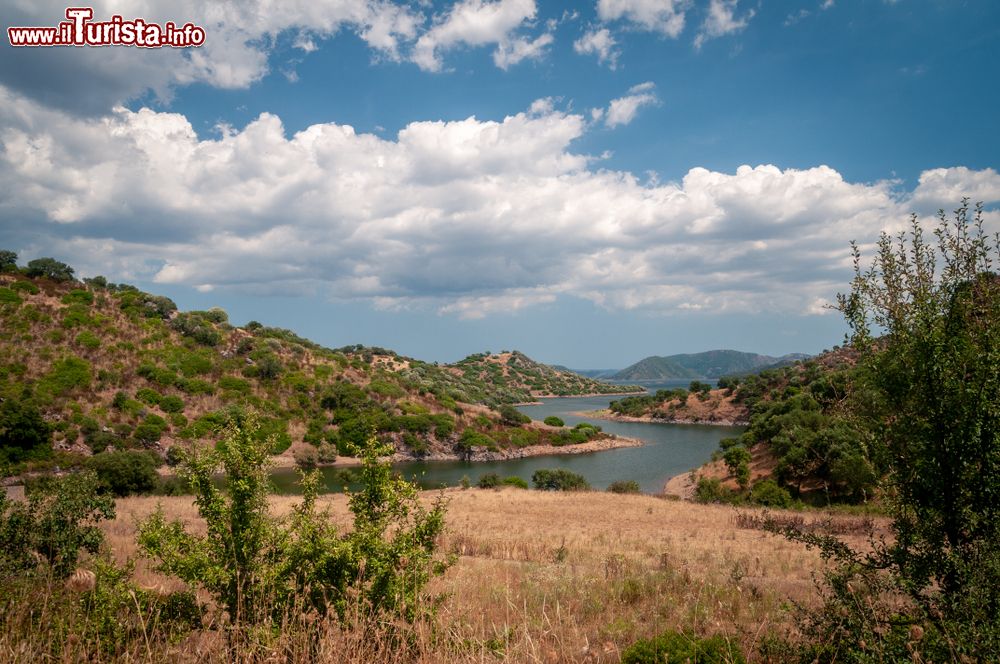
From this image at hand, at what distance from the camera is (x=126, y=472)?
2911cm

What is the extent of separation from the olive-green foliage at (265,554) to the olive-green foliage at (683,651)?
2314 mm

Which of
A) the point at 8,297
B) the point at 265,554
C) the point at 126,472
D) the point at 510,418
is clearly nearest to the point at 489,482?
the point at 126,472

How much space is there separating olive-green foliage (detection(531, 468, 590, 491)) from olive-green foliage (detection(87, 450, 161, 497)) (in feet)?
88.8

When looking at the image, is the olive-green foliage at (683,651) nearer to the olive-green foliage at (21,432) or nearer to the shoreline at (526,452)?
the olive-green foliage at (21,432)

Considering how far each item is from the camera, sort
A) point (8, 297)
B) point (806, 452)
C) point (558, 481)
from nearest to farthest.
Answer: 1. point (806, 452)
2. point (558, 481)
3. point (8, 297)

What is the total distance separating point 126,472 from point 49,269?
4953cm

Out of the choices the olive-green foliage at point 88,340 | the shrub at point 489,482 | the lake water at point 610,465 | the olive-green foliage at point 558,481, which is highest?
the olive-green foliage at point 88,340

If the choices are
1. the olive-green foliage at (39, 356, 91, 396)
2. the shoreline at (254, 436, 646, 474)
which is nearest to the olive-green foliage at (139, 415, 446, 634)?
the shoreline at (254, 436, 646, 474)

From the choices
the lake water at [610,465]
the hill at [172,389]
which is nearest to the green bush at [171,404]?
the hill at [172,389]

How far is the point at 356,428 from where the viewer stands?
59562 millimetres

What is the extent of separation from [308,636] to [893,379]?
647 centimetres

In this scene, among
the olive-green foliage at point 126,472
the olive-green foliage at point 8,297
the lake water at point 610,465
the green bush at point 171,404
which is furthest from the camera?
the olive-green foliage at point 8,297

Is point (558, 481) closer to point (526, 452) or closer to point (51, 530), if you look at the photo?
point (526, 452)

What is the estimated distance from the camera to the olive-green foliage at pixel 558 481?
42.2m
